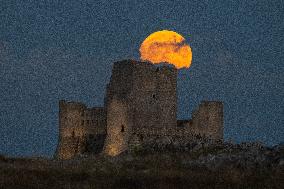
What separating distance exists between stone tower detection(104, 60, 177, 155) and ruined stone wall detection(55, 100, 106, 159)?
230 centimetres

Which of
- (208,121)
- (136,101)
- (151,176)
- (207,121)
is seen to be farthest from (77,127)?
(151,176)

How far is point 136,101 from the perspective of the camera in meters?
52.6

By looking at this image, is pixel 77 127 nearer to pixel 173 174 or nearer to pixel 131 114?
pixel 131 114

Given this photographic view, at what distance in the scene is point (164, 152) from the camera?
125 ft

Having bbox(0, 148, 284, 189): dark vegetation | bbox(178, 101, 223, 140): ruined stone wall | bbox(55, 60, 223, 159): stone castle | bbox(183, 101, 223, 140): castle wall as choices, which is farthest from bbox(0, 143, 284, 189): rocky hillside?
bbox(183, 101, 223, 140): castle wall

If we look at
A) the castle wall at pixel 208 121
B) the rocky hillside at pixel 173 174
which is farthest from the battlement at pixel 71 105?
the rocky hillside at pixel 173 174

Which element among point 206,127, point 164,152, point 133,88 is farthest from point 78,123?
point 164,152

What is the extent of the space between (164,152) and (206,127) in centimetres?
2260

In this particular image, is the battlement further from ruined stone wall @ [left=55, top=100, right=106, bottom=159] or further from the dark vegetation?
the dark vegetation

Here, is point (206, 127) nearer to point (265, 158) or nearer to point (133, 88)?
point (133, 88)

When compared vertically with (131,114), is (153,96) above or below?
above

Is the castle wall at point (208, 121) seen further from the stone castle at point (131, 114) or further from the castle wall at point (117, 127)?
the castle wall at point (117, 127)

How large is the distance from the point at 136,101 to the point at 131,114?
119cm

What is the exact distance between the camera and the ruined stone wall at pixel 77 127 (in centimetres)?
5625
